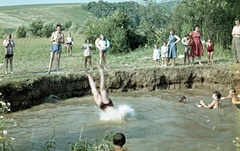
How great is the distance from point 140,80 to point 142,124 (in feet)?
18.8

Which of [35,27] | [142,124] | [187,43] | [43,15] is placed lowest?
[142,124]

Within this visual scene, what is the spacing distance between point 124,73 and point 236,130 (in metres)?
7.09

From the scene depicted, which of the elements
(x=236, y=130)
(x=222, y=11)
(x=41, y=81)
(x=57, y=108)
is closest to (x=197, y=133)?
(x=236, y=130)

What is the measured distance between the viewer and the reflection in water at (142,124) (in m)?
10.6

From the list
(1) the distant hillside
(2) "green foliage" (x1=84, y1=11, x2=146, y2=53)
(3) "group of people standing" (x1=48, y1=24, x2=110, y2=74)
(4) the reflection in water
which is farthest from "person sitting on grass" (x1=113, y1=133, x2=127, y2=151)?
(1) the distant hillside

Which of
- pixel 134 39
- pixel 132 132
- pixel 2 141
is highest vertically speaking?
pixel 134 39

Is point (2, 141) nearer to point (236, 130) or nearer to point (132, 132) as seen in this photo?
point (132, 132)

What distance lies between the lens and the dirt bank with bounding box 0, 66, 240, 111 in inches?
634

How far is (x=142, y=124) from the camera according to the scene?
1266 cm

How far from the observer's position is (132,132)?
11.7m

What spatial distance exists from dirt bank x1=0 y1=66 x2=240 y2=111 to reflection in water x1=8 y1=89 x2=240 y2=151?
0.60m

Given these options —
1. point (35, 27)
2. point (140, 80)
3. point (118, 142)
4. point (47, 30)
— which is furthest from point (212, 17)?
point (35, 27)

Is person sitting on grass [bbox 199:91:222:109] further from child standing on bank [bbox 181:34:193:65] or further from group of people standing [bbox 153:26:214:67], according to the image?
child standing on bank [bbox 181:34:193:65]

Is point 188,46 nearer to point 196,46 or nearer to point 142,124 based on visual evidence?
point 196,46
